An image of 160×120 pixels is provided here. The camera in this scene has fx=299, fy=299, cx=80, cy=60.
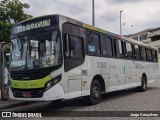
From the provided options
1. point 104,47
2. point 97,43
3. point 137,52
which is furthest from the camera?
point 137,52

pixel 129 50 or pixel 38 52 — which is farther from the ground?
pixel 129 50

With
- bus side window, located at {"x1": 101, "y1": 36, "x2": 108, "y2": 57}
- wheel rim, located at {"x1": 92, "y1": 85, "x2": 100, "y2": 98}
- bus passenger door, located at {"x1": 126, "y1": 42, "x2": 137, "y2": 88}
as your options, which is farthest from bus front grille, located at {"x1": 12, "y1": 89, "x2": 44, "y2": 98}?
bus passenger door, located at {"x1": 126, "y1": 42, "x2": 137, "y2": 88}

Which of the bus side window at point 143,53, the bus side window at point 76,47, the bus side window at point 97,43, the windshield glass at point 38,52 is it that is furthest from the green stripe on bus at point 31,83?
the bus side window at point 143,53

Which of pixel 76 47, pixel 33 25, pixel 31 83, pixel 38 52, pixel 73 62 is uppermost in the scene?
pixel 33 25

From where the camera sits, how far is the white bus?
9.65m

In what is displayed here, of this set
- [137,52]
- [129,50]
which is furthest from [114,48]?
[137,52]

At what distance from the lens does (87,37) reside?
11812 mm

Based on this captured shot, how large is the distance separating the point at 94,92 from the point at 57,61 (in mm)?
2748

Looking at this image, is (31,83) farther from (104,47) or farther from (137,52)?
(137,52)

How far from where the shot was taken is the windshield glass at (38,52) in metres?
9.73

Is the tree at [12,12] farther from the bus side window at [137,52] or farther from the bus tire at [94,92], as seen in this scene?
the bus tire at [94,92]

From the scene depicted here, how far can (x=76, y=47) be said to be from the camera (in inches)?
428

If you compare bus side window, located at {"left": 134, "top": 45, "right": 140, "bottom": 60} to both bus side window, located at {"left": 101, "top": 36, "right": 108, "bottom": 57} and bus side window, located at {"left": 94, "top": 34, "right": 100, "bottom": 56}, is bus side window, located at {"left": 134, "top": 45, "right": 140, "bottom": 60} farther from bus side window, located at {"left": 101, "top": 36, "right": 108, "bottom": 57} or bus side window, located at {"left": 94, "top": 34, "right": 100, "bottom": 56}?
bus side window, located at {"left": 94, "top": 34, "right": 100, "bottom": 56}

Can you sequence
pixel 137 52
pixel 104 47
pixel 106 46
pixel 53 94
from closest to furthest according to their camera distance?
pixel 53 94 < pixel 104 47 < pixel 106 46 < pixel 137 52
